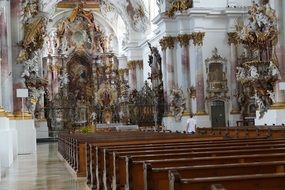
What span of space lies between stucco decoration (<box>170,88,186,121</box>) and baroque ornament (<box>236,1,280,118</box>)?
8.67 metres

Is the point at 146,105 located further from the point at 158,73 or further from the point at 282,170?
the point at 282,170

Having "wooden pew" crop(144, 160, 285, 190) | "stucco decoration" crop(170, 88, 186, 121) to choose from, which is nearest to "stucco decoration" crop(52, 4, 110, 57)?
"stucco decoration" crop(170, 88, 186, 121)

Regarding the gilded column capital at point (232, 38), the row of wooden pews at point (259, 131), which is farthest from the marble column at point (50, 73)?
the row of wooden pews at point (259, 131)

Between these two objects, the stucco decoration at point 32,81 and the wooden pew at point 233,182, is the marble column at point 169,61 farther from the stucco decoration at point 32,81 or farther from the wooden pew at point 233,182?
the wooden pew at point 233,182

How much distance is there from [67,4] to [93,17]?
9.54 ft

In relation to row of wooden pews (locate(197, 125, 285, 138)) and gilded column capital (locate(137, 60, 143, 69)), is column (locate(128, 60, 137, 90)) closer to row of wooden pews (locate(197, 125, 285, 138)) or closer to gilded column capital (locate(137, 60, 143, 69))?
gilded column capital (locate(137, 60, 143, 69))

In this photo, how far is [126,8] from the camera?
126 ft

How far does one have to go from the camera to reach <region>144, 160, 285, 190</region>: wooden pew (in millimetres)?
4500

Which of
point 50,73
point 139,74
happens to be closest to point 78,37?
point 50,73

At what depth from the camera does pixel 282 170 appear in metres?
4.84

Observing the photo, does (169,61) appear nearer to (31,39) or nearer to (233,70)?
(233,70)

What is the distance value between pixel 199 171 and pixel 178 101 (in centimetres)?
2276

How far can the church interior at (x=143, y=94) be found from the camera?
20.1ft

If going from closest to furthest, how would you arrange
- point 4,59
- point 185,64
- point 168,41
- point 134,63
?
point 4,59 → point 185,64 → point 168,41 → point 134,63
